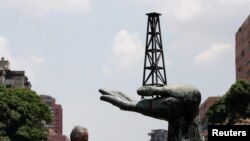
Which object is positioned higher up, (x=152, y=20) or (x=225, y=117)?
(x=152, y=20)

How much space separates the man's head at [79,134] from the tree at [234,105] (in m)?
76.4

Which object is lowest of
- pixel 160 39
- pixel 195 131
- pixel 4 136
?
pixel 195 131

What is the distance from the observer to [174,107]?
43.1 ft

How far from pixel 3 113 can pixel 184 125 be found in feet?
264

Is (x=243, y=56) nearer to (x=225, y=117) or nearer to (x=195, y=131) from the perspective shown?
(x=225, y=117)

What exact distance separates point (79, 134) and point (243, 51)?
11720 centimetres

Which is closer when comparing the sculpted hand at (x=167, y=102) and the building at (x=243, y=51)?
the sculpted hand at (x=167, y=102)

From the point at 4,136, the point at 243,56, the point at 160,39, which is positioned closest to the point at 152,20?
the point at 160,39

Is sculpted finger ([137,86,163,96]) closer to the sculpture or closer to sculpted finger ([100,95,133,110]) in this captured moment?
the sculpture

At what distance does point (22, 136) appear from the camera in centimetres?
9262

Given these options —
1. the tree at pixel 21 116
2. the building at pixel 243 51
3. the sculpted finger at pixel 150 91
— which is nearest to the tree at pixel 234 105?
the tree at pixel 21 116

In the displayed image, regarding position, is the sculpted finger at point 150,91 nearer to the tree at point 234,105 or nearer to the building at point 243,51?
the tree at point 234,105

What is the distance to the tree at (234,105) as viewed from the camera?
88.2m

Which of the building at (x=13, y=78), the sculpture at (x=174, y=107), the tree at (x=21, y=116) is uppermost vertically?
the building at (x=13, y=78)
